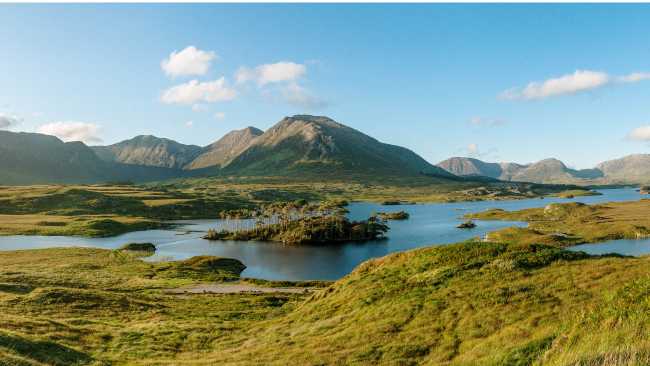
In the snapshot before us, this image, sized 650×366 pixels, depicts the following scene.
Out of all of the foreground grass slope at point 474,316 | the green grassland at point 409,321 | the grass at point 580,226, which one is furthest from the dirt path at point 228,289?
the grass at point 580,226

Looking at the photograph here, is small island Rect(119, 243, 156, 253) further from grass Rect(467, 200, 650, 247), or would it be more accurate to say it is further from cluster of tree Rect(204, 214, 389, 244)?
grass Rect(467, 200, 650, 247)

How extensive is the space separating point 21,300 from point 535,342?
6456 centimetres

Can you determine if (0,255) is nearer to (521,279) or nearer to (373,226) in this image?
(373,226)

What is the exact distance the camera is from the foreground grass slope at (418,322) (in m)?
18.6

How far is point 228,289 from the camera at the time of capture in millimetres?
80312

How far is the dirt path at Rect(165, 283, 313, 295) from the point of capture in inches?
3024

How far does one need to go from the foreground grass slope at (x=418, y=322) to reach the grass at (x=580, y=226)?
8634cm

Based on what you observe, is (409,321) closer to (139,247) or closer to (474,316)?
(474,316)

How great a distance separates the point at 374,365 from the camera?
2364 cm

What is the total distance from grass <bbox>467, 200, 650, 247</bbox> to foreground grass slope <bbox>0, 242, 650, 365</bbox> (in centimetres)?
8634

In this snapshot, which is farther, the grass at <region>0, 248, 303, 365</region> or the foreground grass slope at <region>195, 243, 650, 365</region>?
the grass at <region>0, 248, 303, 365</region>

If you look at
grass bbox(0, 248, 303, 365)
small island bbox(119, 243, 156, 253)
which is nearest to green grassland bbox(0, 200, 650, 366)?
grass bbox(0, 248, 303, 365)

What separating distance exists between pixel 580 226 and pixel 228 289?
114352 millimetres

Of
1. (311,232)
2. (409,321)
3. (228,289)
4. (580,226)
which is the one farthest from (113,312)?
(580,226)
